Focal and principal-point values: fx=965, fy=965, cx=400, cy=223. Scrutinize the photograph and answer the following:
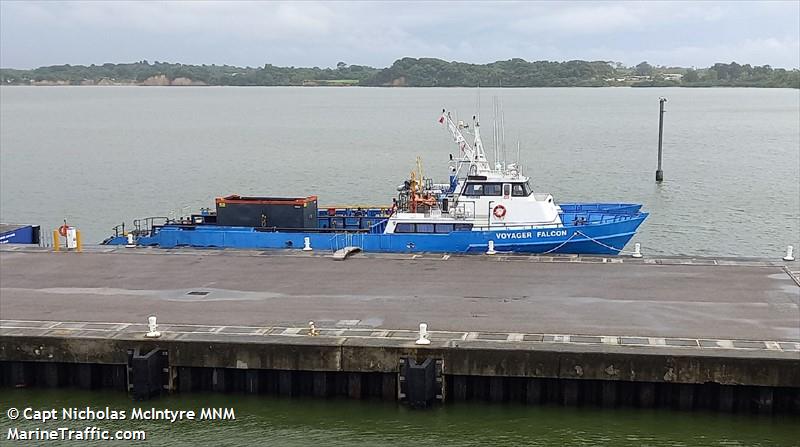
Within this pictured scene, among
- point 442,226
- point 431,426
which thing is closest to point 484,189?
point 442,226

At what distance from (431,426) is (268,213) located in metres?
17.0

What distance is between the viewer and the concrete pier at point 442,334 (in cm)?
1920

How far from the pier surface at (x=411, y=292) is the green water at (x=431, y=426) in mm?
1796

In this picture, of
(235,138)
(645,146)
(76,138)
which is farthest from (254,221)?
(76,138)

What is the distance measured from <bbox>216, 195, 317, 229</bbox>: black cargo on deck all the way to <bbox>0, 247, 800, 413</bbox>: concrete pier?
322 inches

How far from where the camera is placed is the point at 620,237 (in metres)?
34.9

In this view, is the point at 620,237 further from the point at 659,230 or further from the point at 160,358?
the point at 160,358

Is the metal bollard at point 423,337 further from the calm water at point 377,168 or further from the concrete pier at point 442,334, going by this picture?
the calm water at point 377,168

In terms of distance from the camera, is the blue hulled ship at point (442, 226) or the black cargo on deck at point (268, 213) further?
the black cargo on deck at point (268, 213)

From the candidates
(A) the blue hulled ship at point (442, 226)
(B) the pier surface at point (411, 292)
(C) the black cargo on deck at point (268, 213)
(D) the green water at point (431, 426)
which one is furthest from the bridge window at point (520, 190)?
(D) the green water at point (431, 426)

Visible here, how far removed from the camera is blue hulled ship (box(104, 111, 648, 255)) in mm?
33125

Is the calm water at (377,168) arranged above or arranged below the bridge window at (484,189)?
below

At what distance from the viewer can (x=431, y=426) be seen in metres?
19.5

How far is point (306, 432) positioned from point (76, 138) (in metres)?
105
